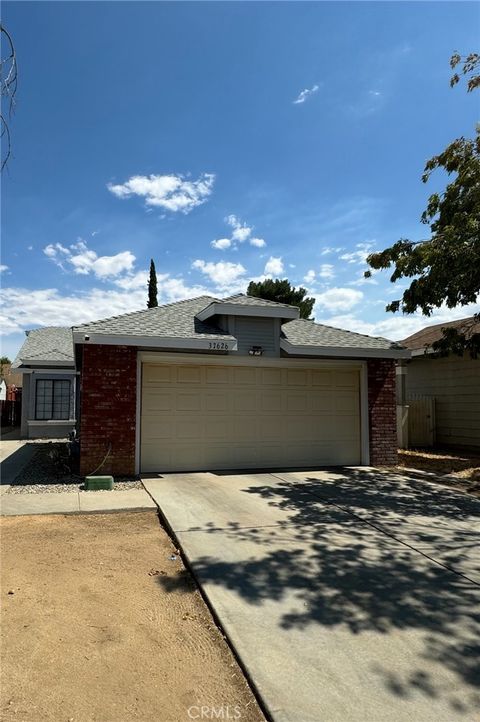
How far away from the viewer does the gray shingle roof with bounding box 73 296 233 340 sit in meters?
9.53

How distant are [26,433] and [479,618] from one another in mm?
17948

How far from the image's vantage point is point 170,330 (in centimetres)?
999

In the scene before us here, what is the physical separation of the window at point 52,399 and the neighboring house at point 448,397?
41.1 feet

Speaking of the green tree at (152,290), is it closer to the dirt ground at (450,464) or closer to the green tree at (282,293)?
the green tree at (282,293)

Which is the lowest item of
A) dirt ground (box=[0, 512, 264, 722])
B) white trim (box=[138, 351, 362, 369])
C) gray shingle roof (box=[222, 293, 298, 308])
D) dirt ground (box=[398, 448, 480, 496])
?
dirt ground (box=[0, 512, 264, 722])

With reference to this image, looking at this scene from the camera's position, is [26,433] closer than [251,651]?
No

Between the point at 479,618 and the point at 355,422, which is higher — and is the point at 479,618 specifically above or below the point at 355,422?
below

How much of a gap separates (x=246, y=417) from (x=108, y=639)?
7.29 metres

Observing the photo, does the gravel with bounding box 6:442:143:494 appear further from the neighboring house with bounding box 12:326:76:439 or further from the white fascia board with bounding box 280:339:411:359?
the neighboring house with bounding box 12:326:76:439

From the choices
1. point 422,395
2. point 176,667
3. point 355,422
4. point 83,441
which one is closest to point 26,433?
point 83,441

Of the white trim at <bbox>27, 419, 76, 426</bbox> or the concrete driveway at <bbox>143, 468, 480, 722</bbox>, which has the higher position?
the white trim at <bbox>27, 419, 76, 426</bbox>

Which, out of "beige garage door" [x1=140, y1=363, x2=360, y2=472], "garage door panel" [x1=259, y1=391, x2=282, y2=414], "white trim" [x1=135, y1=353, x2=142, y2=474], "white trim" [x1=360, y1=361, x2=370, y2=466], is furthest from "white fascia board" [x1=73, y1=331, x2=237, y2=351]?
"white trim" [x1=360, y1=361, x2=370, y2=466]

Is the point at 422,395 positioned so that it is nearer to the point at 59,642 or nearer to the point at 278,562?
the point at 278,562

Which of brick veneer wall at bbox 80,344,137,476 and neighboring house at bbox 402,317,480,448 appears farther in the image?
neighboring house at bbox 402,317,480,448
